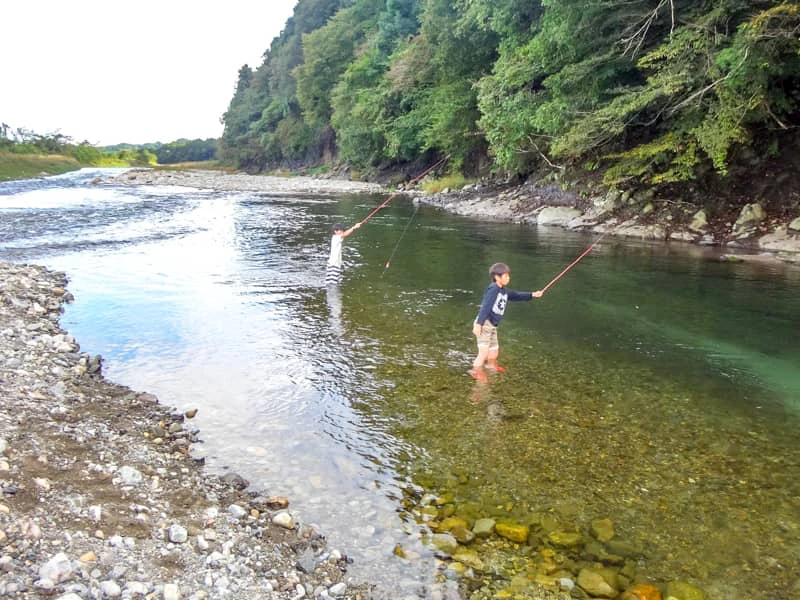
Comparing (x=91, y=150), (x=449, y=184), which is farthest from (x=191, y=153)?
(x=449, y=184)

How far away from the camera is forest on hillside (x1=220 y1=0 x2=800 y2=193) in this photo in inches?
648

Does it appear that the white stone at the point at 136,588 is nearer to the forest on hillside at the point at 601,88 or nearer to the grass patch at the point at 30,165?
the forest on hillside at the point at 601,88

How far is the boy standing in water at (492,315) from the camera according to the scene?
26.3 ft

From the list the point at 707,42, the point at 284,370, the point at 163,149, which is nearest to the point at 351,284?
the point at 284,370

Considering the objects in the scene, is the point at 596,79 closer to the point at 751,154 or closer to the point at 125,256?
the point at 751,154

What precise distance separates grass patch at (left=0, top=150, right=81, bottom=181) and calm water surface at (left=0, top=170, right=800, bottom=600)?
183ft

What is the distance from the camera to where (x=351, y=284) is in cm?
1418

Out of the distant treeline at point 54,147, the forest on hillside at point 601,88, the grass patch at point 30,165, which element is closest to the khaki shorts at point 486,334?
the forest on hillside at point 601,88

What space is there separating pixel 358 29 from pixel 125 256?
65.3 metres

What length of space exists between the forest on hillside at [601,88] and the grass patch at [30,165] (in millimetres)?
39024

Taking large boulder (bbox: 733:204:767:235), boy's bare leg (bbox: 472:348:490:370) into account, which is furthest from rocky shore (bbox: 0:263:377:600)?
large boulder (bbox: 733:204:767:235)

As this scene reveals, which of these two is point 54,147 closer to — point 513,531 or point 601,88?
point 601,88

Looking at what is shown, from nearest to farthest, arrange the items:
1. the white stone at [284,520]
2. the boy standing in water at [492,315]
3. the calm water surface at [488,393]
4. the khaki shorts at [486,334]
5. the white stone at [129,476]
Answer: the white stone at [284,520] → the calm water surface at [488,393] → the white stone at [129,476] → the boy standing in water at [492,315] → the khaki shorts at [486,334]

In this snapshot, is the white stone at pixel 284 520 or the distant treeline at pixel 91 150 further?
the distant treeline at pixel 91 150
